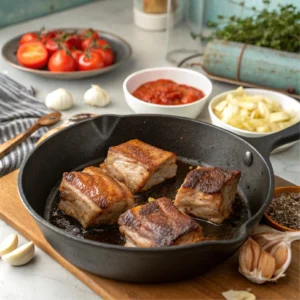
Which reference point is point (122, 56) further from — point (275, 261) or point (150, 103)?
point (275, 261)

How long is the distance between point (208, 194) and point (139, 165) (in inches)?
11.9

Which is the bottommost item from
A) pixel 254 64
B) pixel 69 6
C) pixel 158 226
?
pixel 69 6

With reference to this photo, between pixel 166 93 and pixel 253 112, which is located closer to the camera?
pixel 253 112

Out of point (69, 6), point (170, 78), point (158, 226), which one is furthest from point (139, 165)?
point (69, 6)

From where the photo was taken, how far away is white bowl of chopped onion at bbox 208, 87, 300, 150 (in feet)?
7.39

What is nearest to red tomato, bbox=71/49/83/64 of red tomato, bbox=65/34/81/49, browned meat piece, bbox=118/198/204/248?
red tomato, bbox=65/34/81/49

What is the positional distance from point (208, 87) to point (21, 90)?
92cm

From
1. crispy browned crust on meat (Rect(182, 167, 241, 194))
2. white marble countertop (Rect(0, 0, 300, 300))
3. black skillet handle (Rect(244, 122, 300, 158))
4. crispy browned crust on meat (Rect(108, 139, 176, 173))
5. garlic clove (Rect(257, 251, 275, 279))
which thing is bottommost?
white marble countertop (Rect(0, 0, 300, 300))

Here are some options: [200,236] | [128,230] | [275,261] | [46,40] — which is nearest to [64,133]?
[128,230]

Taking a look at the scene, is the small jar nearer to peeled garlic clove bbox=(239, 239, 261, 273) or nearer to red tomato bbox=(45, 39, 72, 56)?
red tomato bbox=(45, 39, 72, 56)

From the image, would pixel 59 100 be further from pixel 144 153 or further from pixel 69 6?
pixel 69 6

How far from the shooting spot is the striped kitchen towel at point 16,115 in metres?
2.19

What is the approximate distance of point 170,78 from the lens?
108 inches

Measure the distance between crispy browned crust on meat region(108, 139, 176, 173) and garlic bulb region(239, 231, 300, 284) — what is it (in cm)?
42
